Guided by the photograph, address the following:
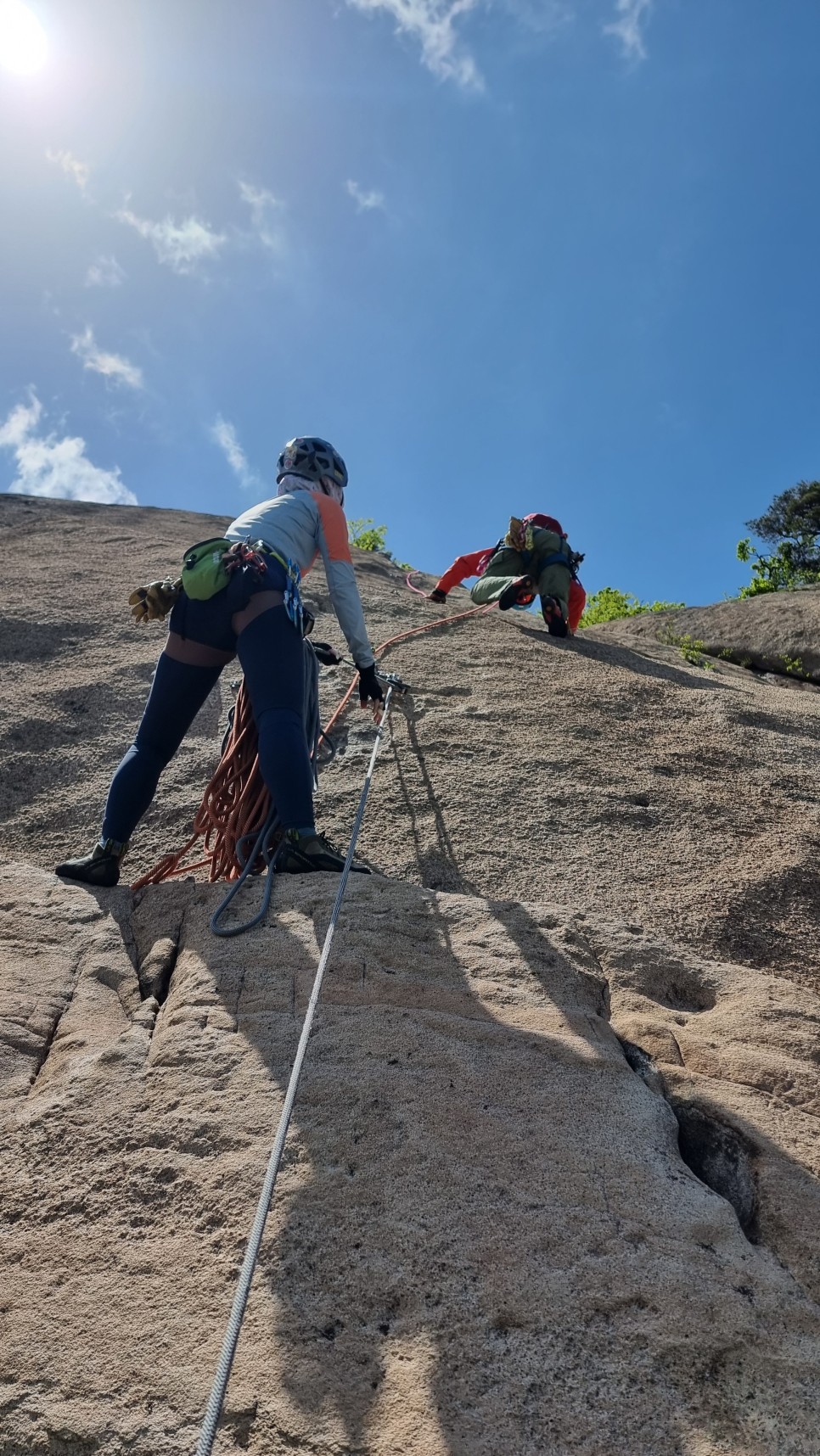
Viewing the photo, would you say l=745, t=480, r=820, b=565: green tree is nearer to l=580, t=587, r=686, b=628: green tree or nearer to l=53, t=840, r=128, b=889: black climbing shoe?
l=580, t=587, r=686, b=628: green tree

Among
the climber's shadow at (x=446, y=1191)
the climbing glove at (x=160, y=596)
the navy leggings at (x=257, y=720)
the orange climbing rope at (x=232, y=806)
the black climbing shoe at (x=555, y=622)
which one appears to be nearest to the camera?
the climber's shadow at (x=446, y=1191)

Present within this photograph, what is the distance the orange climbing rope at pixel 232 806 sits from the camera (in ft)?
8.89

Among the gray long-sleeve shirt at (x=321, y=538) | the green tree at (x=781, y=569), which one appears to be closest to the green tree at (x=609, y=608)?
the green tree at (x=781, y=569)

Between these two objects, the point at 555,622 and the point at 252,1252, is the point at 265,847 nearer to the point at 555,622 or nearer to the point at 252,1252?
the point at 252,1252

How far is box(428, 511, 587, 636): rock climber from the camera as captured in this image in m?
6.16

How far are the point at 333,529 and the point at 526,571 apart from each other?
371 cm

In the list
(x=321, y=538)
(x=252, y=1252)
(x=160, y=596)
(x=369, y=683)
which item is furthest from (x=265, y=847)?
(x=252, y=1252)

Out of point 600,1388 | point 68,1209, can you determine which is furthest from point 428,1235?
point 68,1209

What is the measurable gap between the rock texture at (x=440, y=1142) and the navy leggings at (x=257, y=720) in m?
0.24

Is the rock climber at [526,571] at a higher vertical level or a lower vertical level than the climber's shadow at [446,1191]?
higher

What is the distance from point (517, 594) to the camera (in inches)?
242

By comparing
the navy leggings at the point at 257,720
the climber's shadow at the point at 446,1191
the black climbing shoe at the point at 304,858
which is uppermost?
the navy leggings at the point at 257,720

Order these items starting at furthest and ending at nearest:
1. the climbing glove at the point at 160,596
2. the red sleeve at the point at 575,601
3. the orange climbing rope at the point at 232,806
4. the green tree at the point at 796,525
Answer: the green tree at the point at 796,525, the red sleeve at the point at 575,601, the climbing glove at the point at 160,596, the orange climbing rope at the point at 232,806

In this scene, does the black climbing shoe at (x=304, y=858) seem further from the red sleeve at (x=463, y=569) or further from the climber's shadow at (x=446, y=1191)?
the red sleeve at (x=463, y=569)
